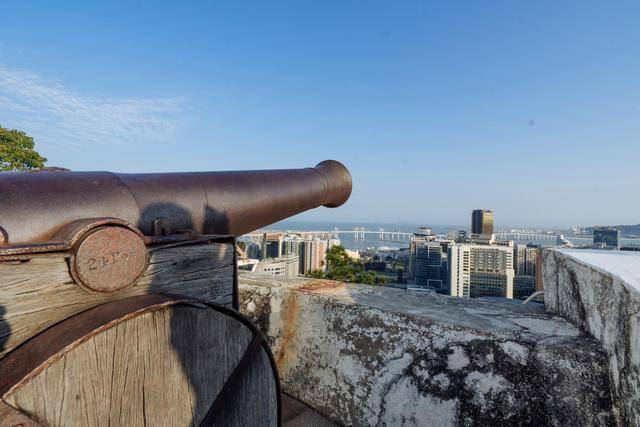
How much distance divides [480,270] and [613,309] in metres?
29.7

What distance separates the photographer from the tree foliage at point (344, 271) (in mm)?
4734

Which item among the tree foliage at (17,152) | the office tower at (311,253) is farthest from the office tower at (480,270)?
the tree foliage at (17,152)

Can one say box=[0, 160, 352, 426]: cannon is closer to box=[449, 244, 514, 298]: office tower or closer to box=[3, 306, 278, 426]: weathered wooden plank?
box=[3, 306, 278, 426]: weathered wooden plank

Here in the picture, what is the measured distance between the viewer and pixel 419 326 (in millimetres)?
1390

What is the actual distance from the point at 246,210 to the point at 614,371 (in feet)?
4.73

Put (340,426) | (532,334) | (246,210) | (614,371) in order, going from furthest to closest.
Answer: (246,210)
(340,426)
(532,334)
(614,371)

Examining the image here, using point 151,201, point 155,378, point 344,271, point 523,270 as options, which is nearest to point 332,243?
point 344,271

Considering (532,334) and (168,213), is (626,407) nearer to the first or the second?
(532,334)

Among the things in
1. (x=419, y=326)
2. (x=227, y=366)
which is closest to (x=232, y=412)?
(x=227, y=366)

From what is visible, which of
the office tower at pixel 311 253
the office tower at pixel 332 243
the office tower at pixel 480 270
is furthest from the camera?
the office tower at pixel 311 253

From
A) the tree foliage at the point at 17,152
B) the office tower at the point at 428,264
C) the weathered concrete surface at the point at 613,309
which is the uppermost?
the tree foliage at the point at 17,152

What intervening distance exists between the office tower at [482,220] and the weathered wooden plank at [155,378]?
2276 cm

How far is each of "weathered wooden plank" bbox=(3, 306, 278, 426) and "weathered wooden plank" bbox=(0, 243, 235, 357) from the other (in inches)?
4.5

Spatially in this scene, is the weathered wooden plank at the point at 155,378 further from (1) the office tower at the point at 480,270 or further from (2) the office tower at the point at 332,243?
(1) the office tower at the point at 480,270
